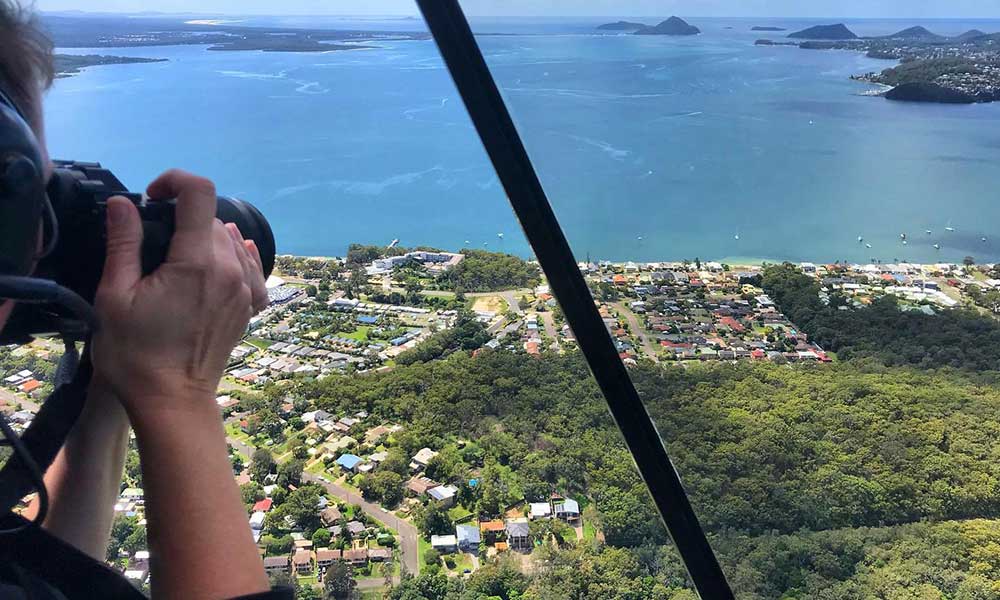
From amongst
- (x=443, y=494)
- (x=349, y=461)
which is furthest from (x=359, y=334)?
(x=443, y=494)

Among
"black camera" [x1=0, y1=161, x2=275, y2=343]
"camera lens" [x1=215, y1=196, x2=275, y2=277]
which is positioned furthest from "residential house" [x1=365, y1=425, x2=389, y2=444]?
"black camera" [x1=0, y1=161, x2=275, y2=343]

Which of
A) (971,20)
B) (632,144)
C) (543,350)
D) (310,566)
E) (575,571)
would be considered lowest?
(575,571)

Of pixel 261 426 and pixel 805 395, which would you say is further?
pixel 805 395

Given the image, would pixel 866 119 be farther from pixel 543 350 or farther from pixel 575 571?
pixel 575 571

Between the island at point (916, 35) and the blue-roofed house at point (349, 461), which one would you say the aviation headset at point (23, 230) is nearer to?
the blue-roofed house at point (349, 461)

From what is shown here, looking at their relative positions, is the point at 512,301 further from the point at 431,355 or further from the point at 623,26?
the point at 623,26

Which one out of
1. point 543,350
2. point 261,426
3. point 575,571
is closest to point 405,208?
point 543,350
